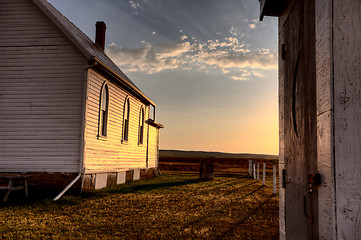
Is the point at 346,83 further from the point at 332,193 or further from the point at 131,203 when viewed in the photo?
the point at 131,203

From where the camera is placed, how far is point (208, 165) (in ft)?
59.9

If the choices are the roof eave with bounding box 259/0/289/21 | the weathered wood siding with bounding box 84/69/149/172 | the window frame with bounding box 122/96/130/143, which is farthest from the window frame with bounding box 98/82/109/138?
the roof eave with bounding box 259/0/289/21

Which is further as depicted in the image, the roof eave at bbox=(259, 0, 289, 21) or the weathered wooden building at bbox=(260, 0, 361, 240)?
the roof eave at bbox=(259, 0, 289, 21)

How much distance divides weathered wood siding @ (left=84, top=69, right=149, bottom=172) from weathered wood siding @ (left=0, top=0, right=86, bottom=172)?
0.53 metres

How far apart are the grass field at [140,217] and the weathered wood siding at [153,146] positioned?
959cm

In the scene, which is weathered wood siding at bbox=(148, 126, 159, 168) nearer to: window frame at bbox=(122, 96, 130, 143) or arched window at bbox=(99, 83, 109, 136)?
window frame at bbox=(122, 96, 130, 143)

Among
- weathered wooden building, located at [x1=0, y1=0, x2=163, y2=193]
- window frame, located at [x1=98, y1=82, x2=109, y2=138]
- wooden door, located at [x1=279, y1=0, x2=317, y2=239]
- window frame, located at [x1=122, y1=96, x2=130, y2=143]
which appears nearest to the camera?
wooden door, located at [x1=279, y1=0, x2=317, y2=239]

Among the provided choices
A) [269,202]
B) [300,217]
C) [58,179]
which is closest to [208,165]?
[269,202]

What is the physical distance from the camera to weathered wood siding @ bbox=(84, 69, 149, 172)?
36.8 ft

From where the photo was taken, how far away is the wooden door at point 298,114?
2844 mm

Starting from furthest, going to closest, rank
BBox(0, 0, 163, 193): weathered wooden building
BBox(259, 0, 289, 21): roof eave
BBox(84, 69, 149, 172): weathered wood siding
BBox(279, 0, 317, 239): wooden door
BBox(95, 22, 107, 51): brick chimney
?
1. BBox(95, 22, 107, 51): brick chimney
2. BBox(84, 69, 149, 172): weathered wood siding
3. BBox(0, 0, 163, 193): weathered wooden building
4. BBox(259, 0, 289, 21): roof eave
5. BBox(279, 0, 317, 239): wooden door

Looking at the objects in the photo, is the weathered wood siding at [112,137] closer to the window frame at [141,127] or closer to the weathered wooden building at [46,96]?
the weathered wooden building at [46,96]

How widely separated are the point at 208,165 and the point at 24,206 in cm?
1160

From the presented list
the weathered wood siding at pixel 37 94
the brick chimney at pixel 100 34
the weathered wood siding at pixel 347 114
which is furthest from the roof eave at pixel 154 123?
the weathered wood siding at pixel 347 114
